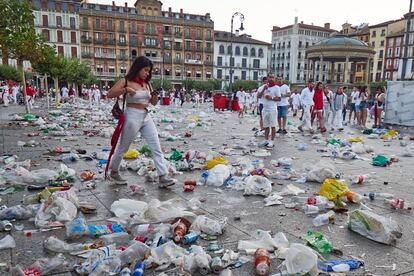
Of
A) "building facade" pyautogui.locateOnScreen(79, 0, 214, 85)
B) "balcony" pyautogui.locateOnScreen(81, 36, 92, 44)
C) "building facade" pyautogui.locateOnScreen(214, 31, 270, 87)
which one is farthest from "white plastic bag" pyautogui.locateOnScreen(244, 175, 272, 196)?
"building facade" pyautogui.locateOnScreen(214, 31, 270, 87)

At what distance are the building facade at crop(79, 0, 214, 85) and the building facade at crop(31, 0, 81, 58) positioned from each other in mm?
1353

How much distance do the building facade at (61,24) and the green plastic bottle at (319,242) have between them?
2795 inches

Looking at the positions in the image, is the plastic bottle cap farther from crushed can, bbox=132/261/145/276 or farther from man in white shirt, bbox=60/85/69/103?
man in white shirt, bbox=60/85/69/103

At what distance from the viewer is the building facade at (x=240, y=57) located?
8131 cm

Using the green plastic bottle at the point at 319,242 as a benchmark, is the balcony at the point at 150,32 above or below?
above

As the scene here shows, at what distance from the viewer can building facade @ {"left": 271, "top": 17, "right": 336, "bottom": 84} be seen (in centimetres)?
9031

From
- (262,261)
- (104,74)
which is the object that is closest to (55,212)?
(262,261)

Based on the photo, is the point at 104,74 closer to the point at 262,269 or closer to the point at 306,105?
the point at 306,105

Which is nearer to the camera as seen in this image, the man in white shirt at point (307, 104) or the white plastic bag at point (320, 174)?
the white plastic bag at point (320, 174)

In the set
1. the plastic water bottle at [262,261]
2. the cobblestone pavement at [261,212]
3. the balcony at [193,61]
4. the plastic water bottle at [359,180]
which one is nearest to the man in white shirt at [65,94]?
the cobblestone pavement at [261,212]

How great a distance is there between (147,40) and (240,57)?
22921mm

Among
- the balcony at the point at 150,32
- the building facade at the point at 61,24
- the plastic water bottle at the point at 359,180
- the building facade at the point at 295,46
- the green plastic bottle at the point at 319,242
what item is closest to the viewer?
the green plastic bottle at the point at 319,242

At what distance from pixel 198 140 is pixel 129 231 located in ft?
21.0

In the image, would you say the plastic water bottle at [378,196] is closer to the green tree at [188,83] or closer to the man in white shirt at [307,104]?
the man in white shirt at [307,104]
